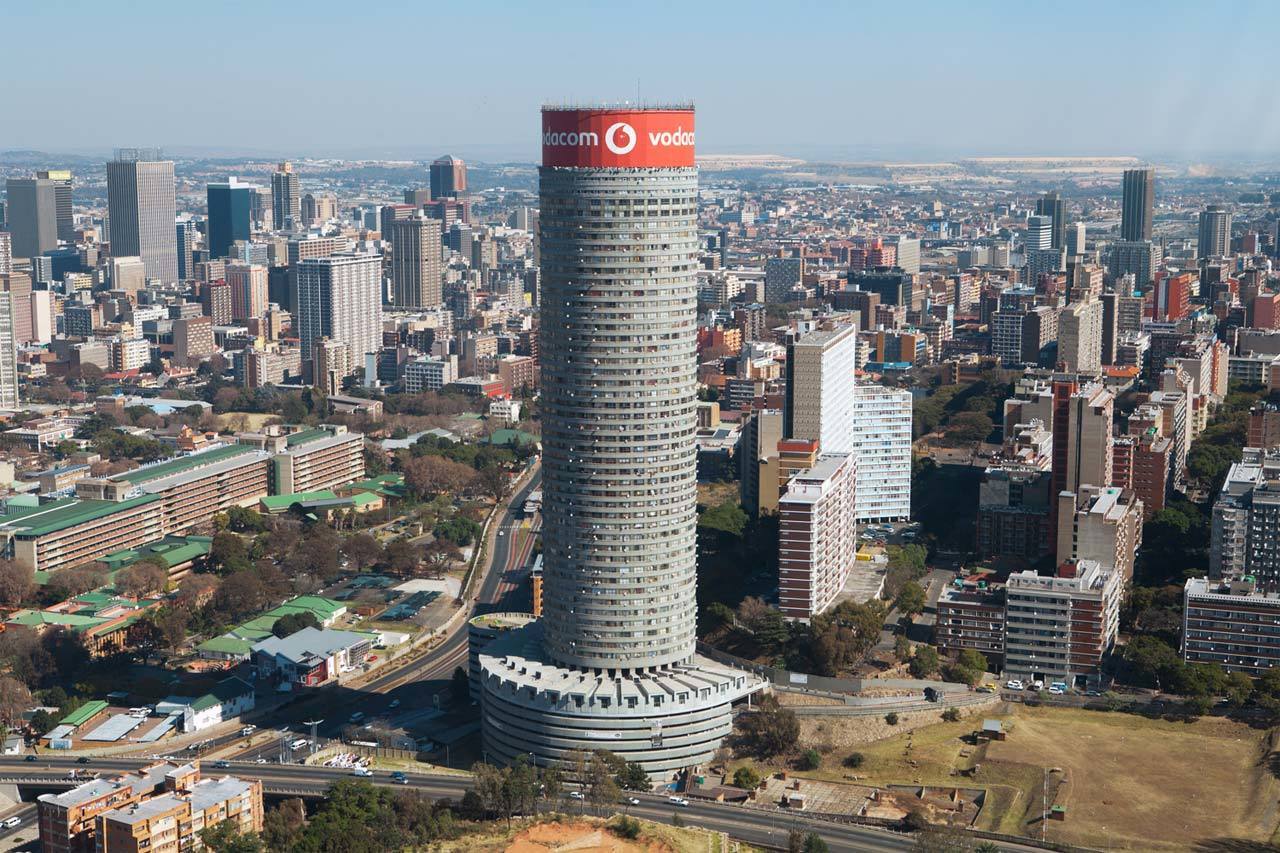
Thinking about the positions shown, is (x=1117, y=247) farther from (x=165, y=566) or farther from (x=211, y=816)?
(x=211, y=816)

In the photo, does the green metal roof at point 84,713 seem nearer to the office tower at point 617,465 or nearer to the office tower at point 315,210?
the office tower at point 617,465

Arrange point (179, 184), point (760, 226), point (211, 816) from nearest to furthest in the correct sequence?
point (211, 816) → point (760, 226) → point (179, 184)

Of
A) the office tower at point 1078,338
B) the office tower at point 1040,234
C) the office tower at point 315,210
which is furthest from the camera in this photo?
the office tower at point 315,210

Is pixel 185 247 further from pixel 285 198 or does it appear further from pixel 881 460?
pixel 881 460

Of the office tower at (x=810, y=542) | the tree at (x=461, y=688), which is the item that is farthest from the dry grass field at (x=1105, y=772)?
the tree at (x=461, y=688)

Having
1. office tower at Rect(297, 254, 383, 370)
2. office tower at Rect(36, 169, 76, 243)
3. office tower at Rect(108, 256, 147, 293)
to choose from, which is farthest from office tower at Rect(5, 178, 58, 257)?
office tower at Rect(297, 254, 383, 370)

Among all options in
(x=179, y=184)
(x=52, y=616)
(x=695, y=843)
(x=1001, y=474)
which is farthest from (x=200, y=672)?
(x=179, y=184)
